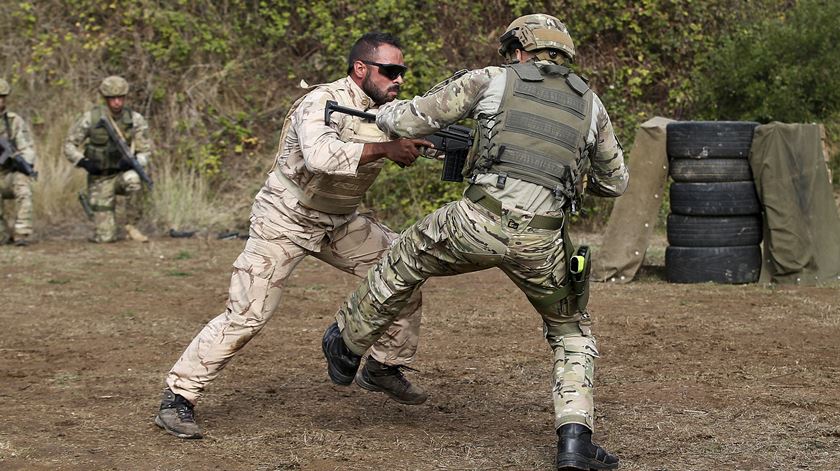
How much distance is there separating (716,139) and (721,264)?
3.43ft

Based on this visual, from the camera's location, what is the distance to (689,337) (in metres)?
7.65

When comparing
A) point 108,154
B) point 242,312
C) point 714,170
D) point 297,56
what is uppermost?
point 297,56

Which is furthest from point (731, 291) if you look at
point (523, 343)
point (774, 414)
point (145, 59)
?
point (145, 59)

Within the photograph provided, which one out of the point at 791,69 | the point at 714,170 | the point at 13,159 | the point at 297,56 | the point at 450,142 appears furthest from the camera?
the point at 297,56

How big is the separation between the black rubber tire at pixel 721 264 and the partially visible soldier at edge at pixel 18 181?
715cm

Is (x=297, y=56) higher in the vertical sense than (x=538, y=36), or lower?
higher

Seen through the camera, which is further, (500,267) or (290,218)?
(290,218)

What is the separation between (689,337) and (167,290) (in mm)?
4535

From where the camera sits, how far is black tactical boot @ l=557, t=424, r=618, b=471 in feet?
14.9

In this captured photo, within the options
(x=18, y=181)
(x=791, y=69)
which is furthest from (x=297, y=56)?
(x=791, y=69)

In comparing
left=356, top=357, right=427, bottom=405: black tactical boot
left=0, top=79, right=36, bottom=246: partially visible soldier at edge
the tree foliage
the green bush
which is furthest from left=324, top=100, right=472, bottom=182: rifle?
the green bush

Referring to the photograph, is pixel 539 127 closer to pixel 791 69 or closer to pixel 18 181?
pixel 791 69

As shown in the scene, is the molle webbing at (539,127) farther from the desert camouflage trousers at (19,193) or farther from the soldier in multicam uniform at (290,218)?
the desert camouflage trousers at (19,193)

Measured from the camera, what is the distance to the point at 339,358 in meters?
5.22
